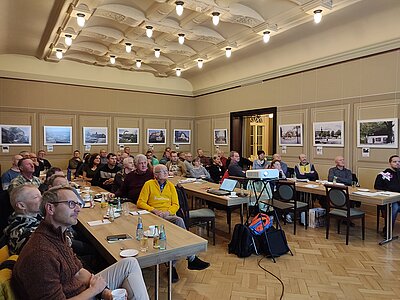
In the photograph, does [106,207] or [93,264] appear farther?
[106,207]

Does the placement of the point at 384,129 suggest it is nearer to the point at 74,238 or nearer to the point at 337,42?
the point at 337,42

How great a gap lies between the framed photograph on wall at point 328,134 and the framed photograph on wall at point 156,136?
222 inches

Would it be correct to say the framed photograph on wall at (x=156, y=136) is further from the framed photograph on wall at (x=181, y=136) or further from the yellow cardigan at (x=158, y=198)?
the yellow cardigan at (x=158, y=198)

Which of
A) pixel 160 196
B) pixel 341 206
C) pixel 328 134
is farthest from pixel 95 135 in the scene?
pixel 341 206

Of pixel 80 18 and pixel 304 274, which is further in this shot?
pixel 80 18

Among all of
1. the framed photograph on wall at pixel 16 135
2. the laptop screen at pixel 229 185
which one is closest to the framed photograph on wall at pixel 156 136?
the framed photograph on wall at pixel 16 135

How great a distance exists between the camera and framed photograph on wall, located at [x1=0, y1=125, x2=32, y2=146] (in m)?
8.52

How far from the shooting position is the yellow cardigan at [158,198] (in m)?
3.75

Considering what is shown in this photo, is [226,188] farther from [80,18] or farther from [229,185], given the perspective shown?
[80,18]

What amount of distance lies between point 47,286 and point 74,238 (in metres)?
1.78

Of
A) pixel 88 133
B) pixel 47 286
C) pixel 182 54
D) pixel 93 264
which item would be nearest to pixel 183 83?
pixel 182 54

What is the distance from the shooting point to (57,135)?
9273 mm

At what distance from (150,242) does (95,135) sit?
322 inches

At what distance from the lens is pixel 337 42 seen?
22.0ft
